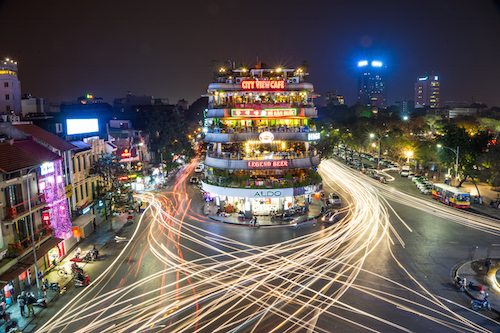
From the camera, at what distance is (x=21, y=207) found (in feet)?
89.7

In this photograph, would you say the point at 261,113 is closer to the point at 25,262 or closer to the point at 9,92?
the point at 25,262

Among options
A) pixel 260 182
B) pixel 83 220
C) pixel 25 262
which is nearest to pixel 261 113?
pixel 260 182

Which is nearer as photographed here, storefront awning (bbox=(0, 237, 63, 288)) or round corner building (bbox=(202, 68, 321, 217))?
storefront awning (bbox=(0, 237, 63, 288))

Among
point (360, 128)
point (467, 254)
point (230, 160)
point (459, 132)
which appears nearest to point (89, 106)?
point (360, 128)

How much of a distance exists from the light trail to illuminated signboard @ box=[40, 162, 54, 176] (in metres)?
9.59

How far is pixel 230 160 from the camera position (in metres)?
47.3

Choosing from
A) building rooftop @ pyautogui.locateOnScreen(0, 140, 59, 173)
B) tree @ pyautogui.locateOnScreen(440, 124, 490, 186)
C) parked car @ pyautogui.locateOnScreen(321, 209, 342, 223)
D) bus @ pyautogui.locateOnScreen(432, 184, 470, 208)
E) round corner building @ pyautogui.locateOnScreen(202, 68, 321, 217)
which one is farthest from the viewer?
tree @ pyautogui.locateOnScreen(440, 124, 490, 186)

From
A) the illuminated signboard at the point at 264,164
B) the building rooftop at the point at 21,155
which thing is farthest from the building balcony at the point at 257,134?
the building rooftop at the point at 21,155

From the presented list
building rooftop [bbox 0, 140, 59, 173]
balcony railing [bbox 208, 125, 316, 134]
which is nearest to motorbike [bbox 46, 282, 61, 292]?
building rooftop [bbox 0, 140, 59, 173]

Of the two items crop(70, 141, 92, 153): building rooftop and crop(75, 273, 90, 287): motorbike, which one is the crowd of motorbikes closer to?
crop(75, 273, 90, 287): motorbike

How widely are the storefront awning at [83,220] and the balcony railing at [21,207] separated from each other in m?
7.97

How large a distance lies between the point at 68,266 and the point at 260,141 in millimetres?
25922

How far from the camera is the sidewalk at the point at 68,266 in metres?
22.7

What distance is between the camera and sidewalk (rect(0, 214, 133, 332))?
22658 mm
